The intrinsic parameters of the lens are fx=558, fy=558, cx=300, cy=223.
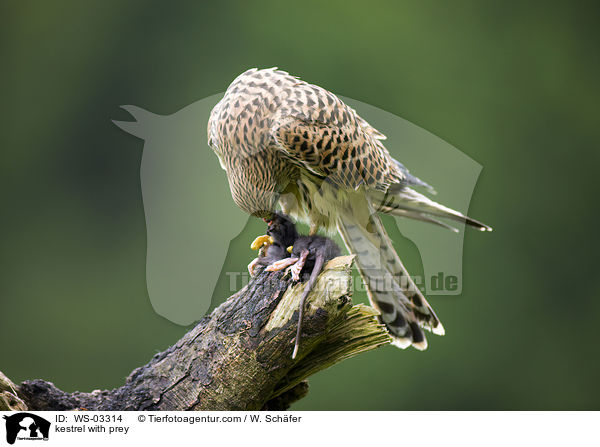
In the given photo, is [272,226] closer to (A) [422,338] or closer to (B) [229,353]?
(B) [229,353]

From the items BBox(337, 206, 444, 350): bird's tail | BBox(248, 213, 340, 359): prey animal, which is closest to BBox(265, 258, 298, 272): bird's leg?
BBox(248, 213, 340, 359): prey animal

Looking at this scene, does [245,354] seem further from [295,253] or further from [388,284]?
[388,284]

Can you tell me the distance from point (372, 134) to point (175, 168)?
928mm

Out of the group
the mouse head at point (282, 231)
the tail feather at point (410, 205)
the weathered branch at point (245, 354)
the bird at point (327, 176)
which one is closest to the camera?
the weathered branch at point (245, 354)

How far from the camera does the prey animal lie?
5.17ft

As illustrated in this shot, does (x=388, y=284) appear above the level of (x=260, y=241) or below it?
below

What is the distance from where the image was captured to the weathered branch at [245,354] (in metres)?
1.56

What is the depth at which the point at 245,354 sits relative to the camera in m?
1.60

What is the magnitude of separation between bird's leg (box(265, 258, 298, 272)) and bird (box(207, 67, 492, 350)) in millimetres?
430

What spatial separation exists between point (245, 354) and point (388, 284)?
0.85 m
